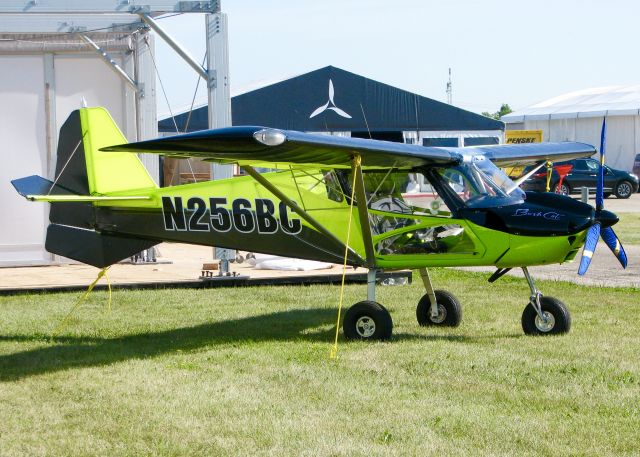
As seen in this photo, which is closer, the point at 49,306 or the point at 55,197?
the point at 55,197

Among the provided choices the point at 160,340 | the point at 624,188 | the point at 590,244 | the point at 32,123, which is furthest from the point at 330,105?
the point at 590,244

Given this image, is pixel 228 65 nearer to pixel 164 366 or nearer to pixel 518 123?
pixel 164 366

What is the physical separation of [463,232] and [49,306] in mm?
5442

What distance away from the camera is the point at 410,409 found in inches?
285

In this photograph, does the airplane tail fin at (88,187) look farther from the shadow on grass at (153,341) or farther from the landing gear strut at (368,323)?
the landing gear strut at (368,323)

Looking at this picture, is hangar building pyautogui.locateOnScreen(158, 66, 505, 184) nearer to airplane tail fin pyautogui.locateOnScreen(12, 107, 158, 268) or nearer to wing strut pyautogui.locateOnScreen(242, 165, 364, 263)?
airplane tail fin pyautogui.locateOnScreen(12, 107, 158, 268)

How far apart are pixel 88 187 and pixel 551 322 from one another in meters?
5.18

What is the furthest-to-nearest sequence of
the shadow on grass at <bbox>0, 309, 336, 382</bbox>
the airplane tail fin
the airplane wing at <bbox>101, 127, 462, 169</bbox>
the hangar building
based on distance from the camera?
the hangar building → the airplane tail fin → the shadow on grass at <bbox>0, 309, 336, 382</bbox> → the airplane wing at <bbox>101, 127, 462, 169</bbox>

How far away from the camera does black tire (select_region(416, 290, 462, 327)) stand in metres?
11.2

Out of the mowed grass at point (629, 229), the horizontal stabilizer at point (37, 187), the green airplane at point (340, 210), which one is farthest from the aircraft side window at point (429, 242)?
the mowed grass at point (629, 229)

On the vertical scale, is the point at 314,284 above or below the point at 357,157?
below

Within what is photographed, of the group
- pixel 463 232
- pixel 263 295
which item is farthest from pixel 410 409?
pixel 263 295

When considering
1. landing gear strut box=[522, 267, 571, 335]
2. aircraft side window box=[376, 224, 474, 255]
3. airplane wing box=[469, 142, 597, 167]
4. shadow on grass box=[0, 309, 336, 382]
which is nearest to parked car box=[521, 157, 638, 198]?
airplane wing box=[469, 142, 597, 167]

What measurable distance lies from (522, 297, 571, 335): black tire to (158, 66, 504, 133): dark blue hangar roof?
69.2 feet
